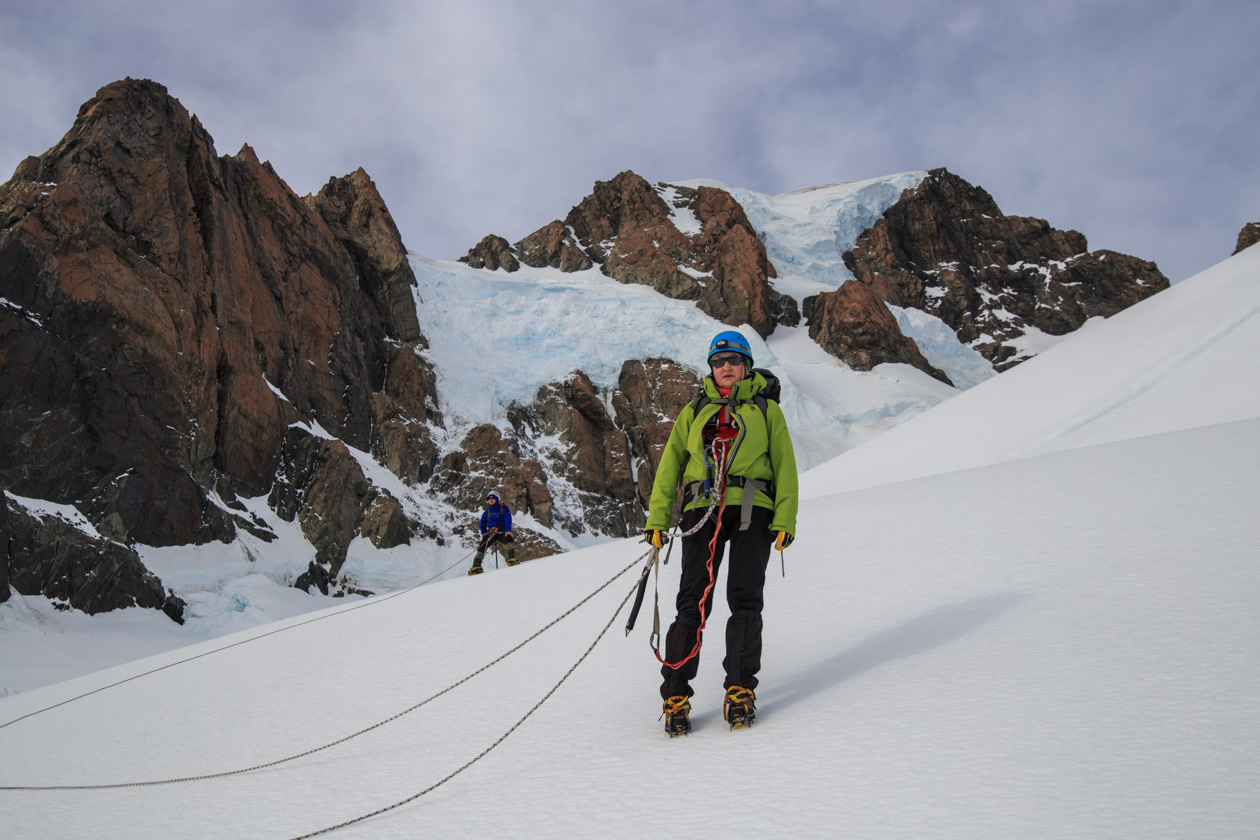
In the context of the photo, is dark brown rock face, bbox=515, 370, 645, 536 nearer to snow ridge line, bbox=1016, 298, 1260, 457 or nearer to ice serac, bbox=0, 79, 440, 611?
ice serac, bbox=0, 79, 440, 611

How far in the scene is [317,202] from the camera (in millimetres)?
38125

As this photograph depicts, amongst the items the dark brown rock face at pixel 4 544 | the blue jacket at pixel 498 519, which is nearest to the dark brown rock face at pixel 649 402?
the blue jacket at pixel 498 519

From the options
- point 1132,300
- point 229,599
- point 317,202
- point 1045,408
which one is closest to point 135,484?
point 229,599

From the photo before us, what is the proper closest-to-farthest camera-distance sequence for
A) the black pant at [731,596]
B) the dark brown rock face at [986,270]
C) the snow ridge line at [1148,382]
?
1. the black pant at [731,596]
2. the snow ridge line at [1148,382]
3. the dark brown rock face at [986,270]

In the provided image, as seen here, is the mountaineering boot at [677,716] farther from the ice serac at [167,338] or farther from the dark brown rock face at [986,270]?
the dark brown rock face at [986,270]

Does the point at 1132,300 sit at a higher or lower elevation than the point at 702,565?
higher

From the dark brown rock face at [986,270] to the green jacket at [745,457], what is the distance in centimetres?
6052

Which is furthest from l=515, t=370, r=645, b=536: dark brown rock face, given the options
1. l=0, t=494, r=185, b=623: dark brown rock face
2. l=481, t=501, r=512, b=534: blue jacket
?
l=481, t=501, r=512, b=534: blue jacket

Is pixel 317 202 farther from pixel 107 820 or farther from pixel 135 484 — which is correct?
pixel 107 820

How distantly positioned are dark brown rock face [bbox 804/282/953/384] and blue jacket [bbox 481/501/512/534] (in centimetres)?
3532

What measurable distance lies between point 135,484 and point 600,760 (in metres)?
20.6

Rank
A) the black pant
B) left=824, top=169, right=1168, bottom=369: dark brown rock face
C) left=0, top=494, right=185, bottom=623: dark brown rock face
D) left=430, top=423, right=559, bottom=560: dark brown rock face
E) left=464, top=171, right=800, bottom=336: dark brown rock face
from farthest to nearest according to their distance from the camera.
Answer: left=824, top=169, right=1168, bottom=369: dark brown rock face
left=464, top=171, right=800, bottom=336: dark brown rock face
left=430, top=423, right=559, bottom=560: dark brown rock face
left=0, top=494, right=185, bottom=623: dark brown rock face
the black pant

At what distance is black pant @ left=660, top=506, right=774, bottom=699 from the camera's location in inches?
117

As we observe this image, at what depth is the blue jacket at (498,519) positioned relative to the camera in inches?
512
